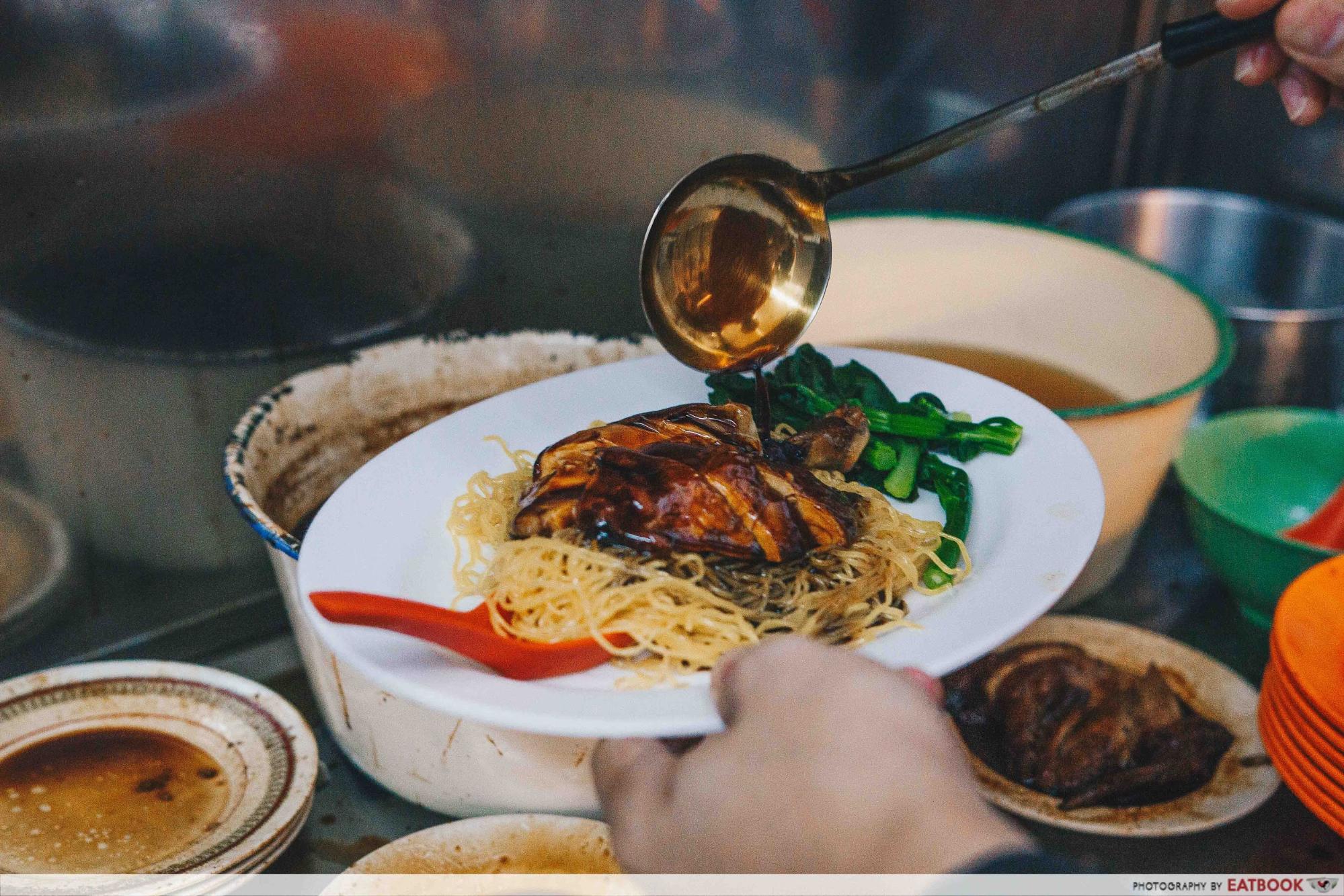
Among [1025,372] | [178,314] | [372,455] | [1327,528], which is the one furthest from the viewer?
[1025,372]

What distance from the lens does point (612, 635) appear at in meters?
1.56

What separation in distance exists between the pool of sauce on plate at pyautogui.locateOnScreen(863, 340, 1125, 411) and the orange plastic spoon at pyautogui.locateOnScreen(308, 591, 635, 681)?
62.4 inches

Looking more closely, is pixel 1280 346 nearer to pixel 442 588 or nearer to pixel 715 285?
pixel 715 285

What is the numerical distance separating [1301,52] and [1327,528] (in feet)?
3.84

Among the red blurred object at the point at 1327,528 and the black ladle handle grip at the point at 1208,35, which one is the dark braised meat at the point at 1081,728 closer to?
the red blurred object at the point at 1327,528

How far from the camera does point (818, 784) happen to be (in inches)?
49.1

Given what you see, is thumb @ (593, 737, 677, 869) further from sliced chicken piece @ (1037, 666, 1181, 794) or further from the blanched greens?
sliced chicken piece @ (1037, 666, 1181, 794)

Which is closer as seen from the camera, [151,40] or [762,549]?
[762,549]

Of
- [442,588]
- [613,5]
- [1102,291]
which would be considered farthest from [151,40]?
[1102,291]

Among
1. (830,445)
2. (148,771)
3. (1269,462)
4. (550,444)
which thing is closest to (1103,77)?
(830,445)

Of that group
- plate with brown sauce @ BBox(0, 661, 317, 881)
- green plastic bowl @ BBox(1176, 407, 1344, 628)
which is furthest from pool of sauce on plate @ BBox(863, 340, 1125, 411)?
plate with brown sauce @ BBox(0, 661, 317, 881)

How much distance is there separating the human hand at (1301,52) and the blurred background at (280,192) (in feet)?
3.68

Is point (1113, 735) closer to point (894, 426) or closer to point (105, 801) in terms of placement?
point (894, 426)

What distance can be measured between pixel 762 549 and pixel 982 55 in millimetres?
2335
